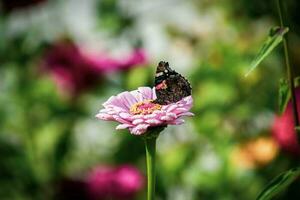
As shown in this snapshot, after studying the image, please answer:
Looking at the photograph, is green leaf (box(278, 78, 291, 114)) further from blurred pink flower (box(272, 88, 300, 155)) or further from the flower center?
blurred pink flower (box(272, 88, 300, 155))

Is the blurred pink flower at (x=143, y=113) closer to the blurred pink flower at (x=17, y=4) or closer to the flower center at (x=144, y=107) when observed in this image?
the flower center at (x=144, y=107)

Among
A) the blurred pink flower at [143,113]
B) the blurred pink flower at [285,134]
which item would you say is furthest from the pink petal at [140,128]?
the blurred pink flower at [285,134]

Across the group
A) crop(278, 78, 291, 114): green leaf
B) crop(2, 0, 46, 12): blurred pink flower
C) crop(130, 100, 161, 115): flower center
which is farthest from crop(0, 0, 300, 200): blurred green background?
crop(130, 100, 161, 115): flower center

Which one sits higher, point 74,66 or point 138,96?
point 74,66

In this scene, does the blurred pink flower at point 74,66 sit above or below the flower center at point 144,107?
above

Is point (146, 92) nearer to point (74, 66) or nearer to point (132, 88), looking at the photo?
point (132, 88)

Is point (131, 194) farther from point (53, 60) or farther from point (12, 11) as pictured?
point (12, 11)

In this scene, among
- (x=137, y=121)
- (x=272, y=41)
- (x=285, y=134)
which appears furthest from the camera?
(x=285, y=134)

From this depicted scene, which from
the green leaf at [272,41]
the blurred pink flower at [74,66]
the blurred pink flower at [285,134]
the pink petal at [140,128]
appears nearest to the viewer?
the pink petal at [140,128]

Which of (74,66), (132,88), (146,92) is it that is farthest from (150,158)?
(74,66)
